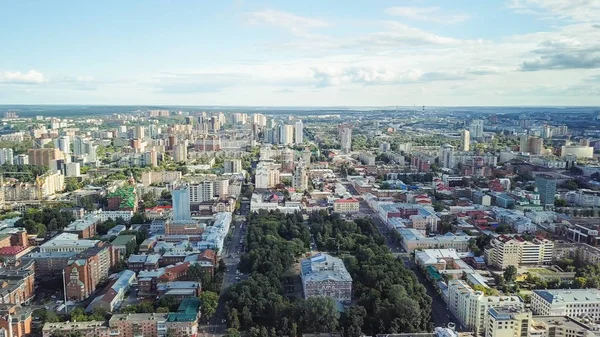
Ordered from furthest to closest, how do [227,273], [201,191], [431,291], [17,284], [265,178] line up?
1. [265,178]
2. [201,191]
3. [227,273]
4. [431,291]
5. [17,284]

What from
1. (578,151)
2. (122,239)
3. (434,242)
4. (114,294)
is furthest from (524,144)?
(114,294)

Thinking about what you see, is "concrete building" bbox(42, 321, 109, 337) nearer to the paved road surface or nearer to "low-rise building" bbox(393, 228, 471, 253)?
the paved road surface

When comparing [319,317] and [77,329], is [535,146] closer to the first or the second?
[319,317]

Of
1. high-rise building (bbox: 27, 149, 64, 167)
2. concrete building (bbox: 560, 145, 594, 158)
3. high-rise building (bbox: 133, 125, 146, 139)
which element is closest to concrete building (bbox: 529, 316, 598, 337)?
concrete building (bbox: 560, 145, 594, 158)

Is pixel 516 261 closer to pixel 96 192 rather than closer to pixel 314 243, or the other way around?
pixel 314 243

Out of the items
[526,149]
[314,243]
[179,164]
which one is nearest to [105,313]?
[314,243]
